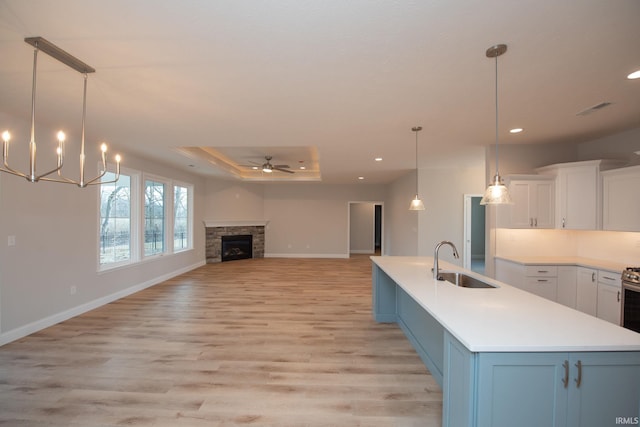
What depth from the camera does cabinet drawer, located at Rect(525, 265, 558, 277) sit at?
12.3 feet

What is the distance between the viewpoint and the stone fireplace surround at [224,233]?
8289mm

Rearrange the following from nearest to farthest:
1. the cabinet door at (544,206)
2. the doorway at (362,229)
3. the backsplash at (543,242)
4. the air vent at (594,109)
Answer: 1. the air vent at (594,109)
2. the cabinet door at (544,206)
3. the backsplash at (543,242)
4. the doorway at (362,229)

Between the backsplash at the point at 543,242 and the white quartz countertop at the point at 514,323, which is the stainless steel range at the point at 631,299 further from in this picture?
the white quartz countertop at the point at 514,323

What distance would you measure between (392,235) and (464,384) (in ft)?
24.1

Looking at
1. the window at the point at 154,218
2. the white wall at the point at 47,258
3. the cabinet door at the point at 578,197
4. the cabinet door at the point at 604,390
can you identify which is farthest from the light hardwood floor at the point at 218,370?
the cabinet door at the point at 578,197

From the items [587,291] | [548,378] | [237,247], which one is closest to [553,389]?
[548,378]

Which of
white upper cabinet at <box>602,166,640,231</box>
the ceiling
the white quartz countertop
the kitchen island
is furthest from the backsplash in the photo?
the kitchen island

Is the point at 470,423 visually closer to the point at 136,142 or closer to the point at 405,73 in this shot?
the point at 405,73

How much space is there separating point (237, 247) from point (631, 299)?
8571 millimetres

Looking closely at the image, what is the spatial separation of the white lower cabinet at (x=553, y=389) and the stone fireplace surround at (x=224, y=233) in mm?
7848

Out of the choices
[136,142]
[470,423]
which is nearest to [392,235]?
[136,142]

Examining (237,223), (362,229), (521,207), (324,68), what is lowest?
(362,229)

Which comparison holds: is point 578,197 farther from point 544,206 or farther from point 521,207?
point 521,207

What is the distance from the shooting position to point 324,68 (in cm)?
210
